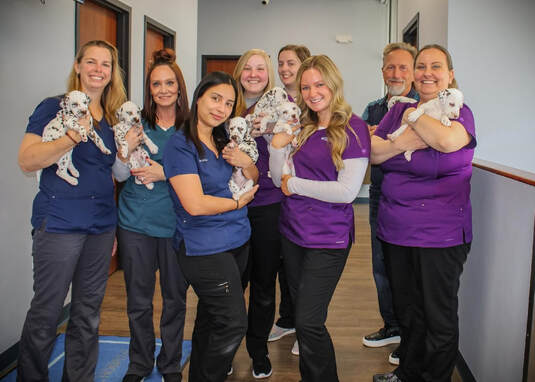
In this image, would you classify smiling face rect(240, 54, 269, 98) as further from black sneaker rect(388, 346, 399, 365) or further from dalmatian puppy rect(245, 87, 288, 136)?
black sneaker rect(388, 346, 399, 365)

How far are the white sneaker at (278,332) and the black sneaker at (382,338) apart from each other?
0.51 metres

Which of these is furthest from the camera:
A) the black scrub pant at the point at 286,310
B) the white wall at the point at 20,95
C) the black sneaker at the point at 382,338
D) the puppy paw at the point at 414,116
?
the black scrub pant at the point at 286,310

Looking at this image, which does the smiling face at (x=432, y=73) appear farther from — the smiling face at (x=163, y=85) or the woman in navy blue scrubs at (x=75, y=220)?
the woman in navy blue scrubs at (x=75, y=220)

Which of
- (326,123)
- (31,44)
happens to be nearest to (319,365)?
(326,123)

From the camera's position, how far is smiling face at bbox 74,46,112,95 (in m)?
2.20

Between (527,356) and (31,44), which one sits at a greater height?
(31,44)

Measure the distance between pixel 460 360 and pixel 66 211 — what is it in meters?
2.27

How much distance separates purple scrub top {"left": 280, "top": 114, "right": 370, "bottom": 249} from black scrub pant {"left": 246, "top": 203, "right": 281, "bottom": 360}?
0.34m

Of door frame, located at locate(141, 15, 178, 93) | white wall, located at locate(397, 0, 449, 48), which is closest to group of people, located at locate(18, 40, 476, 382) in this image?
white wall, located at locate(397, 0, 449, 48)

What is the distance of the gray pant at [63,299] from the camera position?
2.14 meters

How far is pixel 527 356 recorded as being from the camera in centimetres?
182

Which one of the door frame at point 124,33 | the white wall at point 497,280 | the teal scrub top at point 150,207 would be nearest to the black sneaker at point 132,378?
the teal scrub top at point 150,207

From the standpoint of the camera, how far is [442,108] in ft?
6.72

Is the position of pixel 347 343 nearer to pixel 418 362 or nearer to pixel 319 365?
pixel 418 362
